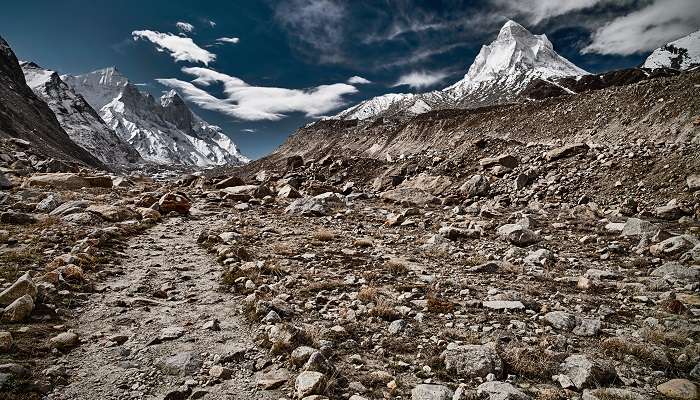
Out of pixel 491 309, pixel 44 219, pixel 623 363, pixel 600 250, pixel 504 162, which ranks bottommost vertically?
pixel 623 363

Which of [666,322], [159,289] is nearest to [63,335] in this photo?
[159,289]

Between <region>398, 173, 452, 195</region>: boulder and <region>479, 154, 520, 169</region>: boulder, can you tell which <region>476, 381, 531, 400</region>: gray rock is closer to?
<region>398, 173, 452, 195</region>: boulder

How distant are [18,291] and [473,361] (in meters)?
8.53

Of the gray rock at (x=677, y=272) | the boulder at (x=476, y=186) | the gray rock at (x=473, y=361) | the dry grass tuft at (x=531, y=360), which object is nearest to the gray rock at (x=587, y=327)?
the dry grass tuft at (x=531, y=360)

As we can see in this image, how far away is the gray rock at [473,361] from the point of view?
5.55m

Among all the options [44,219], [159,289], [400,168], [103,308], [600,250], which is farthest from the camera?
[400,168]

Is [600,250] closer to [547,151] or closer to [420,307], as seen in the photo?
[420,307]

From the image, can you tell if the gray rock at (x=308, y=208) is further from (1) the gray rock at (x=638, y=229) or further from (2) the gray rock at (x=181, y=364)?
(2) the gray rock at (x=181, y=364)

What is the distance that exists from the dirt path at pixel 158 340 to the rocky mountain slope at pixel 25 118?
250ft

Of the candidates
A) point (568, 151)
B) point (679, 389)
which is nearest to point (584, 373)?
point (679, 389)

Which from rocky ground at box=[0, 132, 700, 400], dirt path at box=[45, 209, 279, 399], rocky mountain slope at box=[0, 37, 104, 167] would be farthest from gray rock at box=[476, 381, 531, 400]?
rocky mountain slope at box=[0, 37, 104, 167]

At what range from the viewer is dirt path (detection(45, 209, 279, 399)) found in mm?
5250

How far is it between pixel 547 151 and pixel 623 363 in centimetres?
2247

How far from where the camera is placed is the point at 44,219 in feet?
45.5
